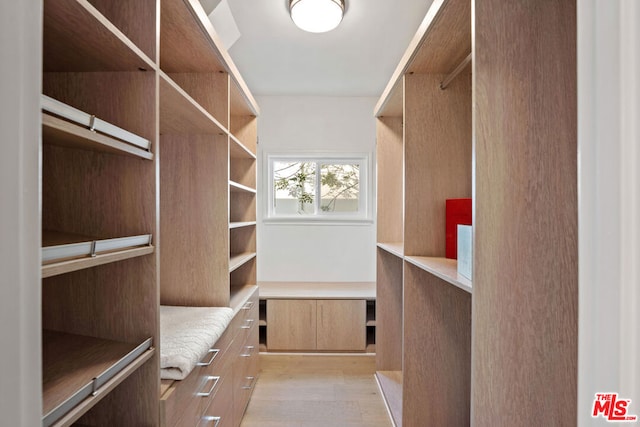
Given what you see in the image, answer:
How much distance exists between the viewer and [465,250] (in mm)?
1249

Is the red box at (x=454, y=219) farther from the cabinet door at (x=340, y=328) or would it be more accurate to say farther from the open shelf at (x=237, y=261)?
the cabinet door at (x=340, y=328)

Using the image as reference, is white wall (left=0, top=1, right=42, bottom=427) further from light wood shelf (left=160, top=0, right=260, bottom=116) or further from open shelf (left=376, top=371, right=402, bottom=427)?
open shelf (left=376, top=371, right=402, bottom=427)

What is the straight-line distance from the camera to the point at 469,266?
121 cm

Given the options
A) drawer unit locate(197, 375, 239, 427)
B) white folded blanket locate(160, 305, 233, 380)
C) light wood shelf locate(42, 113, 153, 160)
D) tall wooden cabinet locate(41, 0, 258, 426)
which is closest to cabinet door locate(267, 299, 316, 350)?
drawer unit locate(197, 375, 239, 427)

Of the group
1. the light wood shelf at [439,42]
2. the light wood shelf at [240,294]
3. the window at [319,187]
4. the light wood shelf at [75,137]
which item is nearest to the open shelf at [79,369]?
the light wood shelf at [75,137]

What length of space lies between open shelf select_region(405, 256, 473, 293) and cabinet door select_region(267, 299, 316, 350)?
1.59 meters

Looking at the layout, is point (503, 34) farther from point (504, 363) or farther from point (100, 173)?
point (100, 173)

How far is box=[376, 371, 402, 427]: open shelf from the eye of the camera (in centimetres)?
211


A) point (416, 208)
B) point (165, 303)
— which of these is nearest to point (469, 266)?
point (416, 208)

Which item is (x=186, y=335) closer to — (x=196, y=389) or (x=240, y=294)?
(x=196, y=389)

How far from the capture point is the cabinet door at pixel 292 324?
3158 millimetres

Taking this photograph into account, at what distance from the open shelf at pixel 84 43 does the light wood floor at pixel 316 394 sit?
2.05 m

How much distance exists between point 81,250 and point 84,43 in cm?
50

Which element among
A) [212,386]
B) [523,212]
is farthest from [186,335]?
[523,212]
